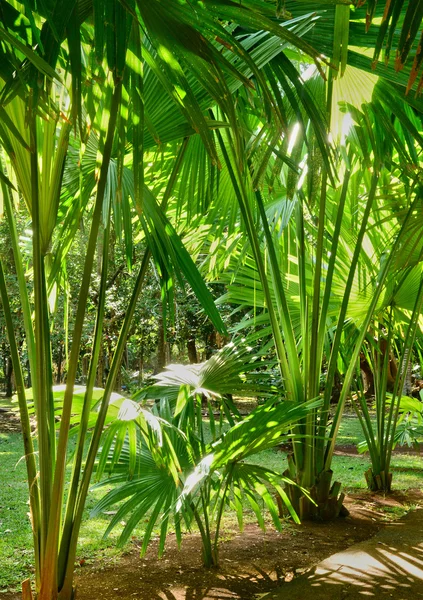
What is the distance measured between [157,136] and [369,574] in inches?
93.7

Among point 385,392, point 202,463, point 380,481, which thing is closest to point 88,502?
point 380,481

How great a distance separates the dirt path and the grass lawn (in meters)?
1.20

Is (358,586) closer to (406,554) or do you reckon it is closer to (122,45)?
(406,554)

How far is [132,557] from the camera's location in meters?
3.58

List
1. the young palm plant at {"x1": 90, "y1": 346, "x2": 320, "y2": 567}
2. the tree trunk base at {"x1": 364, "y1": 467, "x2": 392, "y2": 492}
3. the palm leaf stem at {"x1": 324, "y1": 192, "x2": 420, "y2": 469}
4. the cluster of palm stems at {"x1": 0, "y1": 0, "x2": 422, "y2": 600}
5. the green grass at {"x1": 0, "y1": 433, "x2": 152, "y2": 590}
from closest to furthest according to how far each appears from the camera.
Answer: the cluster of palm stems at {"x1": 0, "y1": 0, "x2": 422, "y2": 600} → the young palm plant at {"x1": 90, "y1": 346, "x2": 320, "y2": 567} → the green grass at {"x1": 0, "y1": 433, "x2": 152, "y2": 590} → the palm leaf stem at {"x1": 324, "y1": 192, "x2": 420, "y2": 469} → the tree trunk base at {"x1": 364, "y1": 467, "x2": 392, "y2": 492}

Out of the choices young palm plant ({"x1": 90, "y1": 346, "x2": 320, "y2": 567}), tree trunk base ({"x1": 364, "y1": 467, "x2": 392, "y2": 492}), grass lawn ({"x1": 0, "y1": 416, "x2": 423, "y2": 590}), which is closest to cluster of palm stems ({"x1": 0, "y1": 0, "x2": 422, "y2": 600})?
young palm plant ({"x1": 90, "y1": 346, "x2": 320, "y2": 567})

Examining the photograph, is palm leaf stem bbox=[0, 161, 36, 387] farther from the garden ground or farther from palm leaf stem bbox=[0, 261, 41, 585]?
the garden ground

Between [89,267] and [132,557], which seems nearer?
[89,267]

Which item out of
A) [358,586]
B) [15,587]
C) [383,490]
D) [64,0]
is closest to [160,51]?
[64,0]

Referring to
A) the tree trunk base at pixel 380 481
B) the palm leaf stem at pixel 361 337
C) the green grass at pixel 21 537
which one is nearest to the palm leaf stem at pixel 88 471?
the green grass at pixel 21 537

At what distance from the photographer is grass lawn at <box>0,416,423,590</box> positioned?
12.3ft

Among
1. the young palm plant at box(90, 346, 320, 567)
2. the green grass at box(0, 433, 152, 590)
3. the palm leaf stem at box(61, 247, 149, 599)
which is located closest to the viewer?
the palm leaf stem at box(61, 247, 149, 599)

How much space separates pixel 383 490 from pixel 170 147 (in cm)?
350

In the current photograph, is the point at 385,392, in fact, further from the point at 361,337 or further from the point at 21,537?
the point at 21,537
